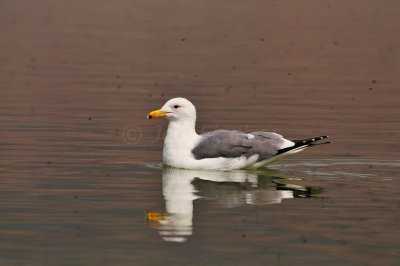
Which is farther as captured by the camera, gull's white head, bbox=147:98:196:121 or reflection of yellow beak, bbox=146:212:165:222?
gull's white head, bbox=147:98:196:121

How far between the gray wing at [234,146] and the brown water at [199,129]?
335mm

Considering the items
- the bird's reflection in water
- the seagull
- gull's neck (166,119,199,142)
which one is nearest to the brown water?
the bird's reflection in water

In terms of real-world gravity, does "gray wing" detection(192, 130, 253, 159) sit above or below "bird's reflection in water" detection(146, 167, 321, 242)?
above

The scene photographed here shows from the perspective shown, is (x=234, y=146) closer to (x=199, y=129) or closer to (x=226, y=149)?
(x=226, y=149)

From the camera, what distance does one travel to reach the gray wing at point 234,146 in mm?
18562

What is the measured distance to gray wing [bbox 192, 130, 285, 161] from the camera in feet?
60.9

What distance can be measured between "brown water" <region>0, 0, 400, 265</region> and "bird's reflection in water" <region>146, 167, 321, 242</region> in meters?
0.03

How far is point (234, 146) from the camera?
18.6 metres

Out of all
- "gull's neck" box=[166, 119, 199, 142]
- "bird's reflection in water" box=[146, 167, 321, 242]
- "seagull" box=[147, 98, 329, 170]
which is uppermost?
"gull's neck" box=[166, 119, 199, 142]

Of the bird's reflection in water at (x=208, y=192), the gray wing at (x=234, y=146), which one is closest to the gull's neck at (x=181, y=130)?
the gray wing at (x=234, y=146)

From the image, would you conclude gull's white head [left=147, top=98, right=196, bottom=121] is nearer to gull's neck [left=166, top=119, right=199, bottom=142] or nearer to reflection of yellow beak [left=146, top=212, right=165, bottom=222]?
gull's neck [left=166, top=119, right=199, bottom=142]

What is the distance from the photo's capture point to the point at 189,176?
18250 millimetres

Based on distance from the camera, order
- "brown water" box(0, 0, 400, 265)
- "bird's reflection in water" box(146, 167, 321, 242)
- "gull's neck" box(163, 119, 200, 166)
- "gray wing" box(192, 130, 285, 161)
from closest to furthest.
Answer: "brown water" box(0, 0, 400, 265) < "bird's reflection in water" box(146, 167, 321, 242) < "gray wing" box(192, 130, 285, 161) < "gull's neck" box(163, 119, 200, 166)

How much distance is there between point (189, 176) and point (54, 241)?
17.1 feet
